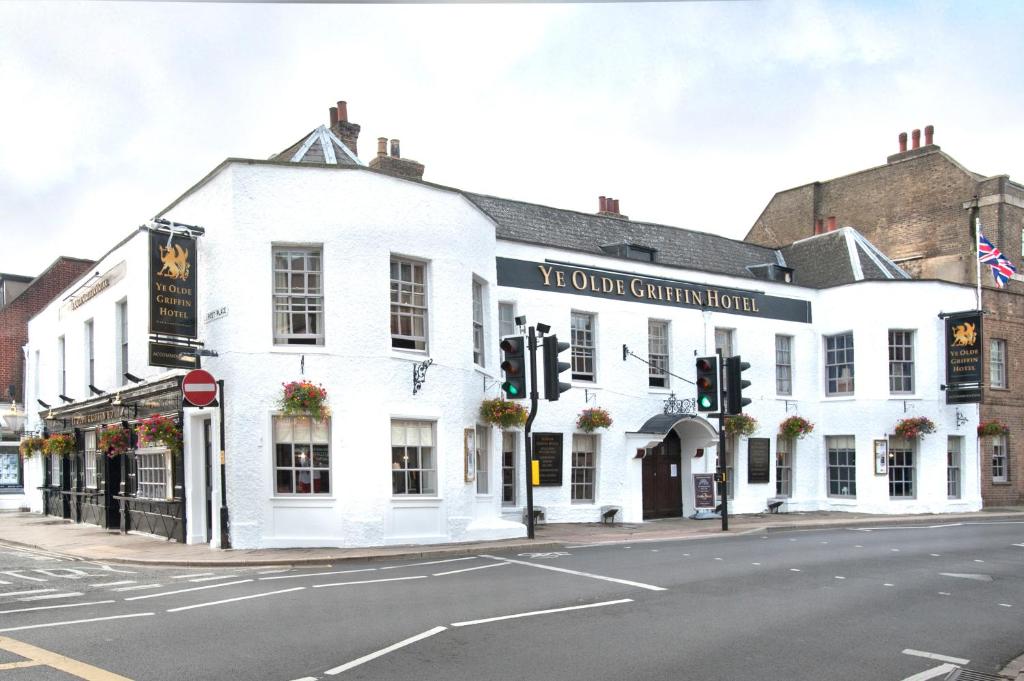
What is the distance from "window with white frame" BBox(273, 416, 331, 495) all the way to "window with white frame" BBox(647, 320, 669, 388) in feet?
37.2

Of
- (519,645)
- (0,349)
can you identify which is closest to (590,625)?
(519,645)

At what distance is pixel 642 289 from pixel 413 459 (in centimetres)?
1021

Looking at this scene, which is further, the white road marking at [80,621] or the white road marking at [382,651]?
the white road marking at [80,621]

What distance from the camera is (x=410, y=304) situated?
19.0 meters

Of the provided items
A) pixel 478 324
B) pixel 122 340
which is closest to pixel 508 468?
pixel 478 324

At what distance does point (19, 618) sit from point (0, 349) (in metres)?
29.5

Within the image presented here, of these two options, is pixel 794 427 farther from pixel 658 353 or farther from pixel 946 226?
pixel 946 226

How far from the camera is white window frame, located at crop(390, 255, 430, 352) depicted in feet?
61.9

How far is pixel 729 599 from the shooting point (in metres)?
11.6

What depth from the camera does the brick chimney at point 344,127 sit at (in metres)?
26.0

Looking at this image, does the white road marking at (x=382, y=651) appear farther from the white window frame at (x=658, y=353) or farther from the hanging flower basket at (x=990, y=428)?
the hanging flower basket at (x=990, y=428)

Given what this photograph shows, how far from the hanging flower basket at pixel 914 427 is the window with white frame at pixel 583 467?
401 inches

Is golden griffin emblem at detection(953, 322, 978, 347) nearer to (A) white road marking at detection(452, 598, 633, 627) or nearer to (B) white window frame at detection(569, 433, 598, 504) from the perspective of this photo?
(B) white window frame at detection(569, 433, 598, 504)

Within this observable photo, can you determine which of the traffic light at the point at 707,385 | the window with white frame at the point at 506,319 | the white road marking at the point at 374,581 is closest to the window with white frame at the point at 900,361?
the traffic light at the point at 707,385
